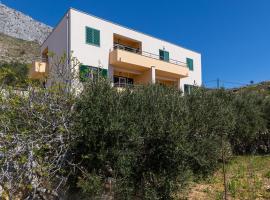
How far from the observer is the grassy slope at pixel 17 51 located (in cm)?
5541

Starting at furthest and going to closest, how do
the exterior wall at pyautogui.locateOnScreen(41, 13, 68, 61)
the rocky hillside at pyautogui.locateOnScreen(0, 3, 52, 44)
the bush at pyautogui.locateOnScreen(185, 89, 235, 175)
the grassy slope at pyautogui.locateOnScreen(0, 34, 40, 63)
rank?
1. the rocky hillside at pyautogui.locateOnScreen(0, 3, 52, 44)
2. the grassy slope at pyautogui.locateOnScreen(0, 34, 40, 63)
3. the exterior wall at pyautogui.locateOnScreen(41, 13, 68, 61)
4. the bush at pyautogui.locateOnScreen(185, 89, 235, 175)

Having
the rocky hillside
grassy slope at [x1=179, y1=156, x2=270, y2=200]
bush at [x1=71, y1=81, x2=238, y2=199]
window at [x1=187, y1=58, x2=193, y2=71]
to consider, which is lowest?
grassy slope at [x1=179, y1=156, x2=270, y2=200]

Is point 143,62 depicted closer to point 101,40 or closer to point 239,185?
point 101,40

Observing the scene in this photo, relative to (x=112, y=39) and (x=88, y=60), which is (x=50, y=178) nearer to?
(x=88, y=60)

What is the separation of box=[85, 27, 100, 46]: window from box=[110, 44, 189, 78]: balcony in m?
1.39

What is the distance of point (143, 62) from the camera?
23.0 metres

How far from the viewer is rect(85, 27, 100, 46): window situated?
67.6ft

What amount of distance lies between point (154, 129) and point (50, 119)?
118 inches

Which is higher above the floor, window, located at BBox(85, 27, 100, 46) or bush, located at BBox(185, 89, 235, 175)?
window, located at BBox(85, 27, 100, 46)

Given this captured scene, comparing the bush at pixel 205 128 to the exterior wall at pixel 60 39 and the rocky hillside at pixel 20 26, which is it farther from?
the rocky hillside at pixel 20 26

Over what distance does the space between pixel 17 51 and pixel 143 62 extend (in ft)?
151

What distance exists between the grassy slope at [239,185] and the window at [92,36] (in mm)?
12998

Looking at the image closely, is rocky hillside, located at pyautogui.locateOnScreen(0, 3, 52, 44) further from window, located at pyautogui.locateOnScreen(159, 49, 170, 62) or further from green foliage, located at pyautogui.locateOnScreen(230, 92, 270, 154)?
green foliage, located at pyautogui.locateOnScreen(230, 92, 270, 154)

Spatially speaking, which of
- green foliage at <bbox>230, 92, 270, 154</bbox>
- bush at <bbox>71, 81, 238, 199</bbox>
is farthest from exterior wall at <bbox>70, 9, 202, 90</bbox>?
bush at <bbox>71, 81, 238, 199</bbox>
